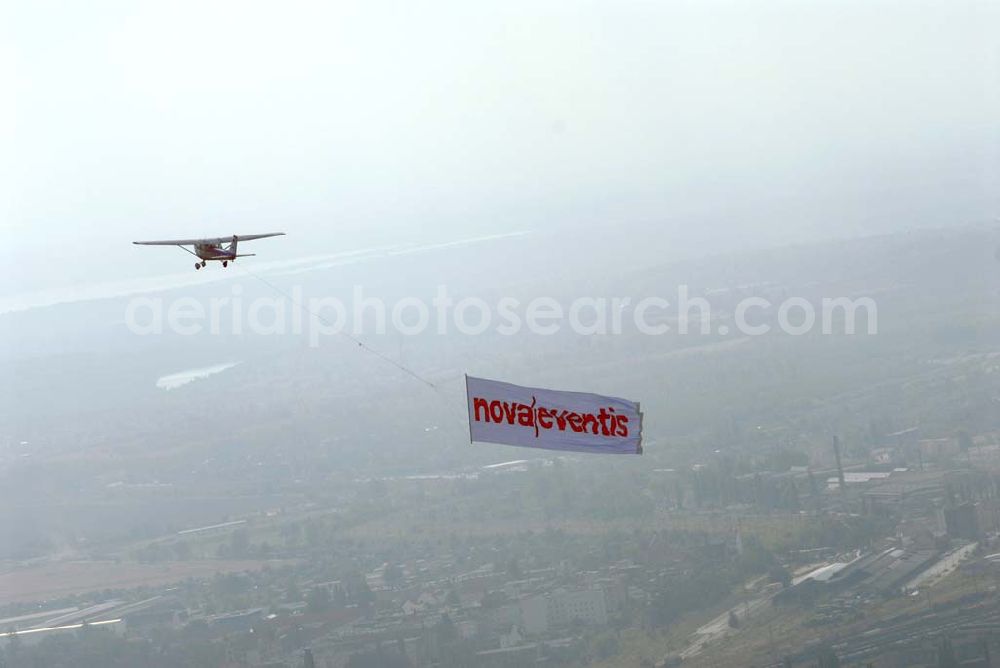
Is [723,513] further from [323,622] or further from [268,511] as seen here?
[268,511]

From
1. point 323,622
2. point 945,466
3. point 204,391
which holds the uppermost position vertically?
point 204,391

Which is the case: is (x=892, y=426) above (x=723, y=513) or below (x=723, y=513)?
above

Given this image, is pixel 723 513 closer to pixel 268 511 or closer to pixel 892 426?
pixel 892 426

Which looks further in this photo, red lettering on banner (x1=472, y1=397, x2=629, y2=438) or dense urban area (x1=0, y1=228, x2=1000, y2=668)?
dense urban area (x1=0, y1=228, x2=1000, y2=668)

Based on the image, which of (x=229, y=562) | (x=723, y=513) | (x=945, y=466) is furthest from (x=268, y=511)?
(x=945, y=466)

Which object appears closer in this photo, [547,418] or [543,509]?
[547,418]

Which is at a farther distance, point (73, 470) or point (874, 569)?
point (73, 470)

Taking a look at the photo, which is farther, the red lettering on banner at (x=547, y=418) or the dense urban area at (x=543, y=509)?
the dense urban area at (x=543, y=509)

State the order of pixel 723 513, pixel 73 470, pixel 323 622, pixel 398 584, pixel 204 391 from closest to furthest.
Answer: pixel 323 622 < pixel 398 584 < pixel 723 513 < pixel 73 470 < pixel 204 391

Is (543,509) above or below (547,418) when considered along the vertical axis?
below

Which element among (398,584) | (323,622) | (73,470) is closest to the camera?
(323,622)
